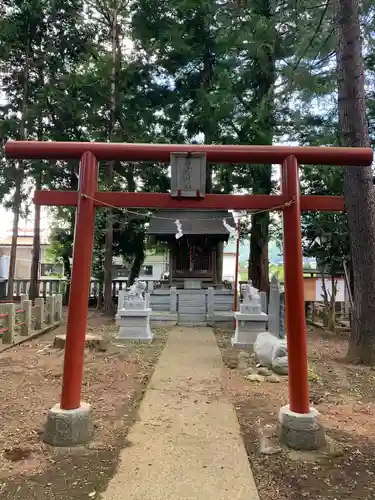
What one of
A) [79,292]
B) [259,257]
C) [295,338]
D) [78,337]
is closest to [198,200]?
[79,292]

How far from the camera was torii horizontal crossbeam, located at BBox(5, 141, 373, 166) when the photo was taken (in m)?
Result: 4.03

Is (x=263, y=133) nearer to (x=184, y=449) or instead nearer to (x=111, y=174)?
(x=111, y=174)

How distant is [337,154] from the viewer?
4.05 metres

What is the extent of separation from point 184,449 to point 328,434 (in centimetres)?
158

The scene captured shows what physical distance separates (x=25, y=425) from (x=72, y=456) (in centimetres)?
106

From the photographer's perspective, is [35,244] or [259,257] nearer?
[259,257]

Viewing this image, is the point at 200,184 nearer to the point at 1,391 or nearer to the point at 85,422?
the point at 85,422

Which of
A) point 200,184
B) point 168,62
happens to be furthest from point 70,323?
point 168,62

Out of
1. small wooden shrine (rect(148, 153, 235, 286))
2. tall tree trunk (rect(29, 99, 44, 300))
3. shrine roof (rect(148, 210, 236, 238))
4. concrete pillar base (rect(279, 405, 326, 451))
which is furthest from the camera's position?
tall tree trunk (rect(29, 99, 44, 300))

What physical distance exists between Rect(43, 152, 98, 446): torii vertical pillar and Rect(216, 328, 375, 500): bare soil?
5.44ft

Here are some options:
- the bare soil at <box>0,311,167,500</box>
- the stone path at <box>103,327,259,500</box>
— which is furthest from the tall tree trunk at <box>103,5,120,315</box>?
the stone path at <box>103,327,259,500</box>

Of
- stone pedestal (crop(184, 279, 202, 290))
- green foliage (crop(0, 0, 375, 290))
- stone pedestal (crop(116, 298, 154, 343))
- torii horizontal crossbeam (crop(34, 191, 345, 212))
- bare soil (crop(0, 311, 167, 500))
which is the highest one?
green foliage (crop(0, 0, 375, 290))

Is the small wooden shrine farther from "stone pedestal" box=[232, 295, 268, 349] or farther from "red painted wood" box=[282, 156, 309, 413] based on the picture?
"red painted wood" box=[282, 156, 309, 413]

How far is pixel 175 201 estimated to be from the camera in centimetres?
411
